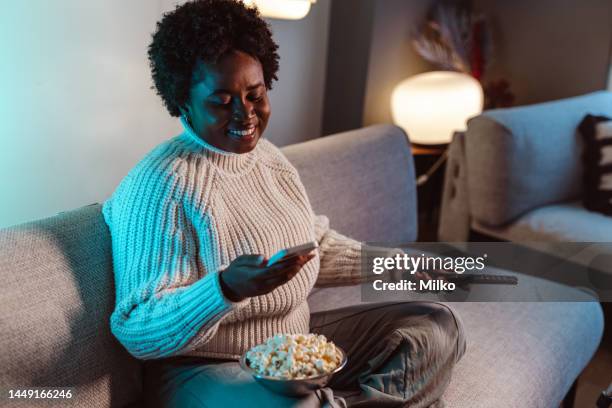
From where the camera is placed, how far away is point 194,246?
1.14 metres

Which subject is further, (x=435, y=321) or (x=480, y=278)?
(x=480, y=278)

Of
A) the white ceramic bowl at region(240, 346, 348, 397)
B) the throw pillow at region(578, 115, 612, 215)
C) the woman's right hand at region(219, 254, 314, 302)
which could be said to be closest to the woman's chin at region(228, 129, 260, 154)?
the woman's right hand at region(219, 254, 314, 302)

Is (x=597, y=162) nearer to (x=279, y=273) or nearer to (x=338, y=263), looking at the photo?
(x=338, y=263)

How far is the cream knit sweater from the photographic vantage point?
1055 millimetres

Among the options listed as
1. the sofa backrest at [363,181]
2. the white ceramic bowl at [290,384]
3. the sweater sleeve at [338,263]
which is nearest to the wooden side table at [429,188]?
the sofa backrest at [363,181]

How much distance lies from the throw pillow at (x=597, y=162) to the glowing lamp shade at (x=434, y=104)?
523 mm

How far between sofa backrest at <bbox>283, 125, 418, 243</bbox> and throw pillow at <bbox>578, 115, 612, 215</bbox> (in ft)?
2.50

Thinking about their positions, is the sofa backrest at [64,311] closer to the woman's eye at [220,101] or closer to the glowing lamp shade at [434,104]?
the woman's eye at [220,101]

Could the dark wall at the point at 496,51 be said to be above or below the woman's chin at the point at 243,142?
above

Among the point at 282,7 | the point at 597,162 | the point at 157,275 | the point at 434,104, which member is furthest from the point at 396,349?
the point at 434,104

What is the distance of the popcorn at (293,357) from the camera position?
40.8 inches

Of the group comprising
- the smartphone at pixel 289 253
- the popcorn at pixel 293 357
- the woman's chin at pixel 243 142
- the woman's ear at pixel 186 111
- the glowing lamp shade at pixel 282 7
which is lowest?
the popcorn at pixel 293 357

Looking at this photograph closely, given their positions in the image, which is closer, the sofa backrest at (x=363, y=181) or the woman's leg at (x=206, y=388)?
the woman's leg at (x=206, y=388)

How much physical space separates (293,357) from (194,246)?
0.86 feet
